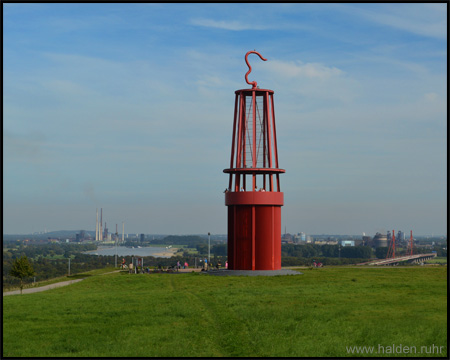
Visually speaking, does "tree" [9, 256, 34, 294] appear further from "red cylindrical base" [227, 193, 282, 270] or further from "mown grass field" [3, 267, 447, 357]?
"red cylindrical base" [227, 193, 282, 270]

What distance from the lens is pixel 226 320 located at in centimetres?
2748

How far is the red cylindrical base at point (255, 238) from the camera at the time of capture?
162ft

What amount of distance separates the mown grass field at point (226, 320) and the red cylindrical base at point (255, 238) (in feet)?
29.5

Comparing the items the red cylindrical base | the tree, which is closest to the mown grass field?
the tree

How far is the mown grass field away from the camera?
23.8m

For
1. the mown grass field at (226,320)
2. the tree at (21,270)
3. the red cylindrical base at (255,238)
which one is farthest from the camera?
the red cylindrical base at (255,238)

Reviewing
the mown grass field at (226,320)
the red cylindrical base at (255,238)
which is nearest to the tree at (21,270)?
the mown grass field at (226,320)

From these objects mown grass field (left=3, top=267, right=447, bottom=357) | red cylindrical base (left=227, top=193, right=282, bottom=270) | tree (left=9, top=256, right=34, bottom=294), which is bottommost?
mown grass field (left=3, top=267, right=447, bottom=357)

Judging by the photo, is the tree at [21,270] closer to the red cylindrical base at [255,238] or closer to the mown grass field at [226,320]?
the mown grass field at [226,320]

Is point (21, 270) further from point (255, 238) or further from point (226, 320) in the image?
point (226, 320)

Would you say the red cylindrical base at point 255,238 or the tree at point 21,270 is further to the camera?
the red cylindrical base at point 255,238

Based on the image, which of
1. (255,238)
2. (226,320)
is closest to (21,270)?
(255,238)

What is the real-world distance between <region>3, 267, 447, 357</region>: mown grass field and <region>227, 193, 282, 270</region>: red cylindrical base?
29.5ft

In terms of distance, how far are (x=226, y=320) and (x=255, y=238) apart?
72.4 ft
